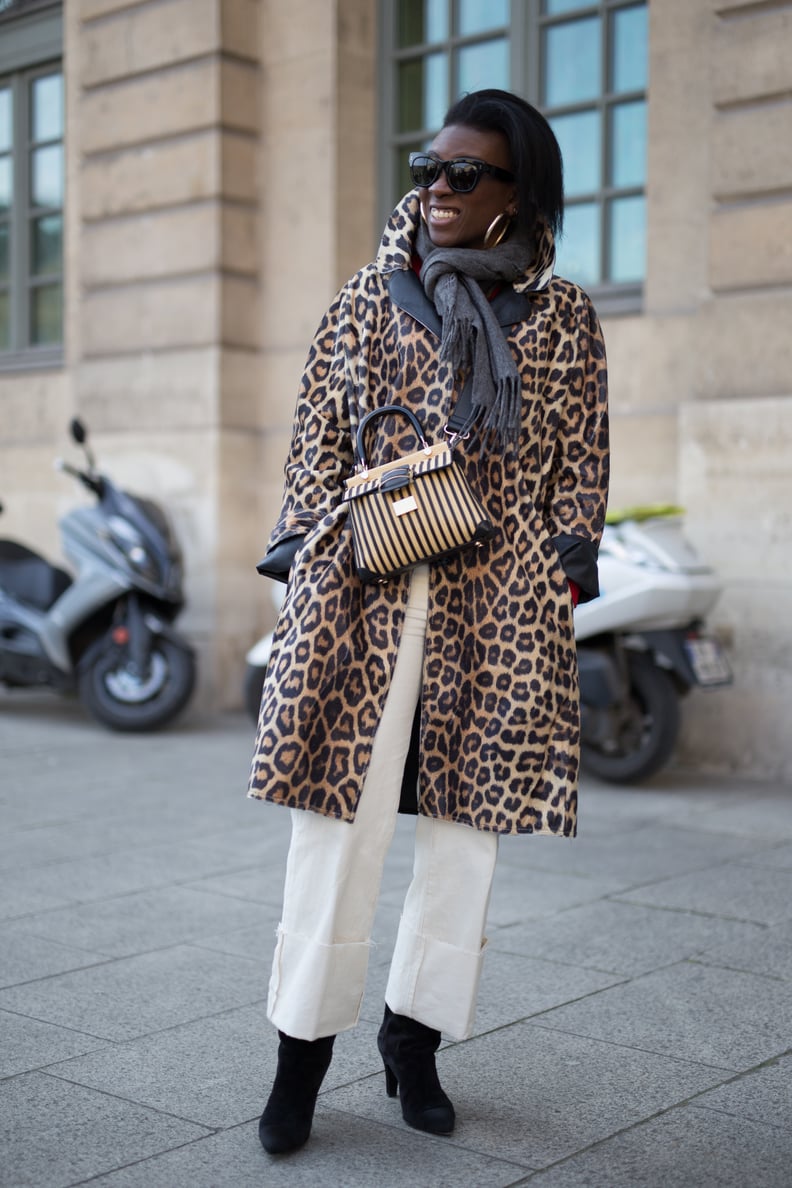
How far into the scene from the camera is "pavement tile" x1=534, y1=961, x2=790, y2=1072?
323 centimetres

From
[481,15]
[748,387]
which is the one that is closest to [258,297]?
[481,15]

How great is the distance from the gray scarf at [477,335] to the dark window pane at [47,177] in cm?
831

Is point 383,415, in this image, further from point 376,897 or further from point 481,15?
point 481,15

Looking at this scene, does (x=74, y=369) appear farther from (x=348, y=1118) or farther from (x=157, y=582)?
(x=348, y=1118)

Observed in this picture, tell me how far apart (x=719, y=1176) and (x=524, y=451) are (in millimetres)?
1350

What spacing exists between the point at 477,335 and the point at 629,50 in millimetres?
5627

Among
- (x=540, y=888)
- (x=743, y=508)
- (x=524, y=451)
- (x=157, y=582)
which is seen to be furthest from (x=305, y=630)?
(x=157, y=582)

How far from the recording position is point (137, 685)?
8016 millimetres

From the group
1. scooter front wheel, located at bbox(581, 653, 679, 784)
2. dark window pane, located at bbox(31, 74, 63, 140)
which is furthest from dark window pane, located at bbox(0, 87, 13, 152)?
scooter front wheel, located at bbox(581, 653, 679, 784)

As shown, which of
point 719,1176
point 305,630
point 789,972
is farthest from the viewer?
point 789,972

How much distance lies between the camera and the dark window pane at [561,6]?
25.9 feet

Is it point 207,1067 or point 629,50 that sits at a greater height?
point 629,50

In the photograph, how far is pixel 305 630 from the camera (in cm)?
275

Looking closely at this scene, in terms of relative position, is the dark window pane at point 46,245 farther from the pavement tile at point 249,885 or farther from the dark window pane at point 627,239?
the pavement tile at point 249,885
